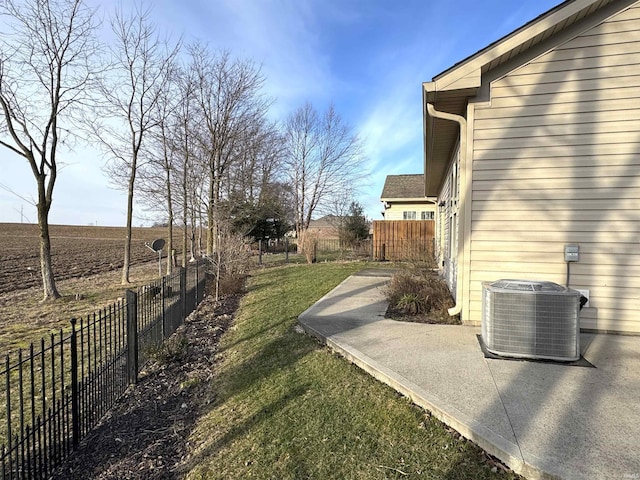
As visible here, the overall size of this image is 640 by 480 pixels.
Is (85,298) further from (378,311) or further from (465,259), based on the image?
(465,259)

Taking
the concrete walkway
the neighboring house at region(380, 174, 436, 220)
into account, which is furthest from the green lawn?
the neighboring house at region(380, 174, 436, 220)

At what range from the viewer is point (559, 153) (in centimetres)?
476

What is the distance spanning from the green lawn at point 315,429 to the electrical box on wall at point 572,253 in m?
3.19

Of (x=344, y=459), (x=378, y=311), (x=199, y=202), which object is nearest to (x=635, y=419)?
(x=344, y=459)

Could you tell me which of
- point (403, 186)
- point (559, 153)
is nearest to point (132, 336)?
point (559, 153)

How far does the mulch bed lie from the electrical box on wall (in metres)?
4.73

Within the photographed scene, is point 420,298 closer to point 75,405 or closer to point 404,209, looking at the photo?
point 75,405

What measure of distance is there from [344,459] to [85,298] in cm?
954

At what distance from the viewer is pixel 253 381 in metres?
3.87

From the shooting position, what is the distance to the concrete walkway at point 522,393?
2209 mm

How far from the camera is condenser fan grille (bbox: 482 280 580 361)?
146 inches

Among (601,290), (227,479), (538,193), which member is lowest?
(227,479)

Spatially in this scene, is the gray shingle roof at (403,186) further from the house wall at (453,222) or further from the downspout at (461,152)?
the downspout at (461,152)

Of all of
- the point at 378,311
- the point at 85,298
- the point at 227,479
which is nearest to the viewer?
the point at 227,479
